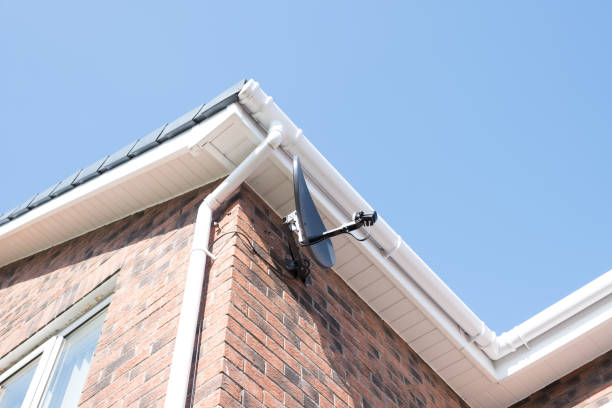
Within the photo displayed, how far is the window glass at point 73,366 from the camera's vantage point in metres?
3.97

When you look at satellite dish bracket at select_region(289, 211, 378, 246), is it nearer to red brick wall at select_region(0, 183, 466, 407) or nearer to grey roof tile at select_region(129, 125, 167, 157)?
red brick wall at select_region(0, 183, 466, 407)

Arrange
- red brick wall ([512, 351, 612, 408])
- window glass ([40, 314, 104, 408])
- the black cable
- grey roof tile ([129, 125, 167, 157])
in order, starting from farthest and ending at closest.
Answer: red brick wall ([512, 351, 612, 408]), grey roof tile ([129, 125, 167, 157]), window glass ([40, 314, 104, 408]), the black cable

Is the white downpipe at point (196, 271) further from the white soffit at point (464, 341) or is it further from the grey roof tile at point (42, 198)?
the grey roof tile at point (42, 198)

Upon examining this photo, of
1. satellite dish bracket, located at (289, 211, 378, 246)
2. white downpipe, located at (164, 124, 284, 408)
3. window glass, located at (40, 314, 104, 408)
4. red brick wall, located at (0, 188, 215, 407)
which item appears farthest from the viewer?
window glass, located at (40, 314, 104, 408)

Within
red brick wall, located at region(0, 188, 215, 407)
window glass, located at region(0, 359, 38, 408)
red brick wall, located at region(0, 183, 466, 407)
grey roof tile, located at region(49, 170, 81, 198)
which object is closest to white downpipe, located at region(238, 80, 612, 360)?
red brick wall, located at region(0, 183, 466, 407)

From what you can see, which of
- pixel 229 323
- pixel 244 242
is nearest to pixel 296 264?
pixel 244 242

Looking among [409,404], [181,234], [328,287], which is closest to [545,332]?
[409,404]

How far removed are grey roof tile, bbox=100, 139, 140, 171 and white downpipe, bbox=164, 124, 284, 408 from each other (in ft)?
3.32

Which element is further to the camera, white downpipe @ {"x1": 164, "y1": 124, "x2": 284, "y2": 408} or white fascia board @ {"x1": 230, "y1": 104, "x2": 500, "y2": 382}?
white fascia board @ {"x1": 230, "y1": 104, "x2": 500, "y2": 382}

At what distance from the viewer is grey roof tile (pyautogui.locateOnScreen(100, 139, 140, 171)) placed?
4.77 m

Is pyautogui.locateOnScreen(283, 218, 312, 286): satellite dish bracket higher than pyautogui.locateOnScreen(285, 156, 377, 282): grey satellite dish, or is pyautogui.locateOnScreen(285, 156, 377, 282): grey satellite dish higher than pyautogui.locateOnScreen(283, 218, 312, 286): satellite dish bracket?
pyautogui.locateOnScreen(283, 218, 312, 286): satellite dish bracket

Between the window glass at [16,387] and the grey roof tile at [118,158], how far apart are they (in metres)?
1.43

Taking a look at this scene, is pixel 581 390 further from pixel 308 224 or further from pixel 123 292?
pixel 123 292

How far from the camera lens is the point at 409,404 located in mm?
4590
